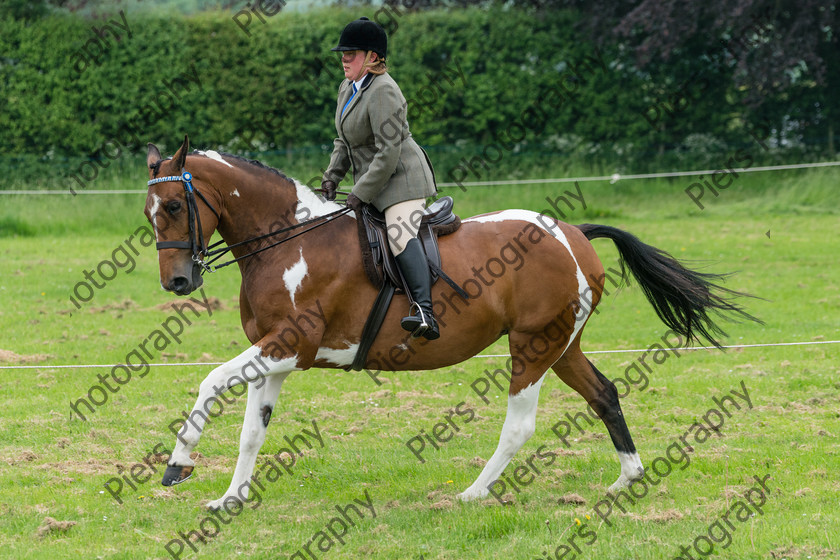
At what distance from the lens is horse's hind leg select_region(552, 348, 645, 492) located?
5840mm

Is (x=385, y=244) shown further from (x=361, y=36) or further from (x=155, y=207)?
(x=155, y=207)

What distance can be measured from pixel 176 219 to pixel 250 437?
137 cm

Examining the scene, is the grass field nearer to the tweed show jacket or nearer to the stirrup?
the stirrup

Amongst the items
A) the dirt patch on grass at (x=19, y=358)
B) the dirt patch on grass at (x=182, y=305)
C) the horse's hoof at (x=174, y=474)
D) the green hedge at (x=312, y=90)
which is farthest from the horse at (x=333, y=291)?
the green hedge at (x=312, y=90)

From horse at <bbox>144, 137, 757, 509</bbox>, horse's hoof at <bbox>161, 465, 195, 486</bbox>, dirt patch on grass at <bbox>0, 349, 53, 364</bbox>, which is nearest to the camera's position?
horse's hoof at <bbox>161, 465, 195, 486</bbox>

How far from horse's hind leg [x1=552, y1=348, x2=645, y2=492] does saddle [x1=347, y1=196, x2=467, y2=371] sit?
1022 mm

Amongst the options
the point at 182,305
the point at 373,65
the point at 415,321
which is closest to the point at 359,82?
the point at 373,65

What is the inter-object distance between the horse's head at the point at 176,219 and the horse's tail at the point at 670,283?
269 cm

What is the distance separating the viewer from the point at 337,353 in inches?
216

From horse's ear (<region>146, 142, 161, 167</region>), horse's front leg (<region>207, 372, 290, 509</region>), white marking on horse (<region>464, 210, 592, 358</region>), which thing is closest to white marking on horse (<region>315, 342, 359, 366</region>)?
horse's front leg (<region>207, 372, 290, 509</region>)

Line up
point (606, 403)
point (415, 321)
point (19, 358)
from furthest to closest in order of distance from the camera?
point (19, 358) < point (606, 403) < point (415, 321)

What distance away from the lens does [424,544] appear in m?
4.94

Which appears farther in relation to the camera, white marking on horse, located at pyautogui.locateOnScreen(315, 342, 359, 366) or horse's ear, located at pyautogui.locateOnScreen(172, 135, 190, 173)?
white marking on horse, located at pyautogui.locateOnScreen(315, 342, 359, 366)

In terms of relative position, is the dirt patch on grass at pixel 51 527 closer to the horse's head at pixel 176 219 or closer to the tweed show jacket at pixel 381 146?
the horse's head at pixel 176 219
